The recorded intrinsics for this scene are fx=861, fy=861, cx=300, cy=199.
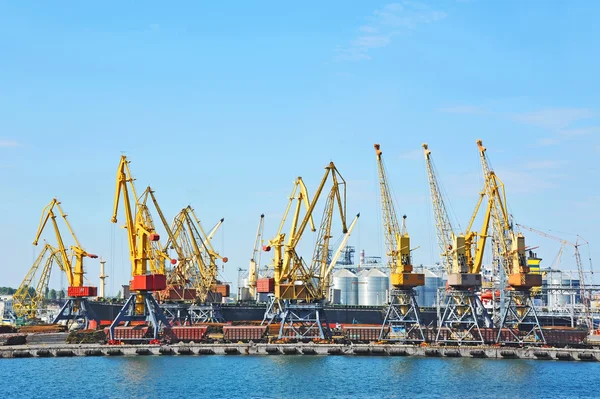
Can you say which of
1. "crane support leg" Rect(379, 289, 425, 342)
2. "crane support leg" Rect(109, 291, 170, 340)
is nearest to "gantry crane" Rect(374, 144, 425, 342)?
"crane support leg" Rect(379, 289, 425, 342)

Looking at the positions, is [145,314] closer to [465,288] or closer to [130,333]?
[130,333]

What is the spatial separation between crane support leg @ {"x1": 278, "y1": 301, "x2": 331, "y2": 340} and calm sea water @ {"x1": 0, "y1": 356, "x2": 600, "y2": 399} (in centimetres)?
1458

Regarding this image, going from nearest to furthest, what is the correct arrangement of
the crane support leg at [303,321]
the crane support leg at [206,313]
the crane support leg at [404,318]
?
the crane support leg at [404,318] < the crane support leg at [303,321] < the crane support leg at [206,313]

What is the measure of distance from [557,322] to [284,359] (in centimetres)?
8918

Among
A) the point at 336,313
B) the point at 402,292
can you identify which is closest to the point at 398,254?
the point at 402,292

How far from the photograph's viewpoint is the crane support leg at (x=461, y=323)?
125 metres

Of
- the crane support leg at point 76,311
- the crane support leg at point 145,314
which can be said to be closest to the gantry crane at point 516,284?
the crane support leg at point 145,314

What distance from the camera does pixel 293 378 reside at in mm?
94000

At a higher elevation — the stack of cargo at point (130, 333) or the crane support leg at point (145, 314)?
the crane support leg at point (145, 314)

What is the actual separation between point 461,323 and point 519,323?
8.73 metres

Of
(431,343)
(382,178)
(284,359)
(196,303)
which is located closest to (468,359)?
(431,343)

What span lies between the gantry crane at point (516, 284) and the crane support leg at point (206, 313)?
61.3 metres

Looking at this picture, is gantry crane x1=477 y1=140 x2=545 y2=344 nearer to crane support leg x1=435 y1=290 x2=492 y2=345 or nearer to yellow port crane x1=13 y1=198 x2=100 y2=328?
crane support leg x1=435 y1=290 x2=492 y2=345

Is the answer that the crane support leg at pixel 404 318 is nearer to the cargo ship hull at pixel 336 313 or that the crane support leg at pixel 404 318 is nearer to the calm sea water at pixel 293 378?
the calm sea water at pixel 293 378
